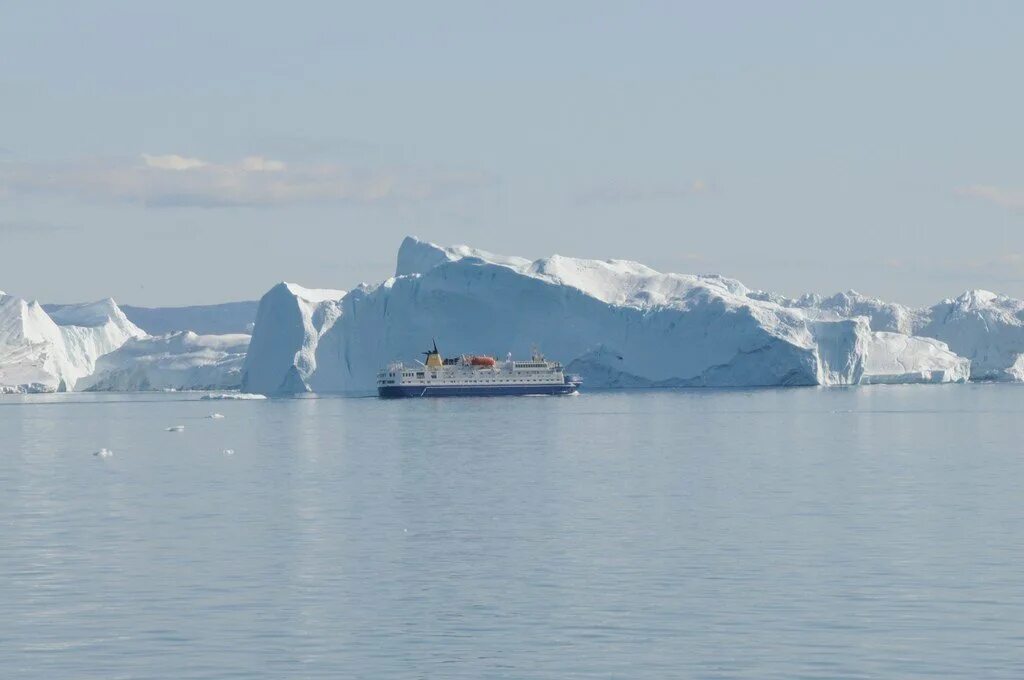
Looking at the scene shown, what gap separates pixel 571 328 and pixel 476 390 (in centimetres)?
730

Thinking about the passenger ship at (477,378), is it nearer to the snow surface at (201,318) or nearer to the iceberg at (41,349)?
the iceberg at (41,349)

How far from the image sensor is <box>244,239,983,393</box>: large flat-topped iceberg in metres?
76.8

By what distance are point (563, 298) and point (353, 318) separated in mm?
11797

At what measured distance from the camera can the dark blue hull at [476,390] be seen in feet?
241

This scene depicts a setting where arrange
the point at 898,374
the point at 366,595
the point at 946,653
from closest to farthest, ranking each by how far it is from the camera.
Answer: the point at 946,653
the point at 366,595
the point at 898,374

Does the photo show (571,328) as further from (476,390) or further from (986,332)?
(986,332)

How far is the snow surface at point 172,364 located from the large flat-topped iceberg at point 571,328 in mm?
Result: 21093

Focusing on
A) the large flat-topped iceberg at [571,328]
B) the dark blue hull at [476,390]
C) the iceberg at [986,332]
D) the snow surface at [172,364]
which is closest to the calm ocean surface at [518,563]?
the dark blue hull at [476,390]

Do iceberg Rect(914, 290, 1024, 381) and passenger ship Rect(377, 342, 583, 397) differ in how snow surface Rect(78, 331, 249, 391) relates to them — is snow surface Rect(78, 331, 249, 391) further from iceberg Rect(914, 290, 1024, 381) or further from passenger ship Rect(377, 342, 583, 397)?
iceberg Rect(914, 290, 1024, 381)

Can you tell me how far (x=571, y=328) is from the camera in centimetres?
7869

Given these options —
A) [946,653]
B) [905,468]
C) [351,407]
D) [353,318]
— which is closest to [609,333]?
[353,318]

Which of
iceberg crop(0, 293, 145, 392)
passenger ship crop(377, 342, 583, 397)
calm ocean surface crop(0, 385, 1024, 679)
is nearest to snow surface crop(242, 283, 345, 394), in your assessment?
passenger ship crop(377, 342, 583, 397)

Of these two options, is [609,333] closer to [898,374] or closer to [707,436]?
[898,374]

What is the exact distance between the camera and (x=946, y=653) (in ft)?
37.9
